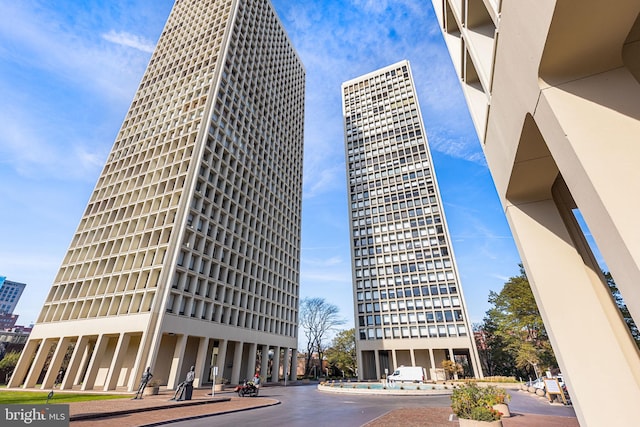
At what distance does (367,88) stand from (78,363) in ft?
273

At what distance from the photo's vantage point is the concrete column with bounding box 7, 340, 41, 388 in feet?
107

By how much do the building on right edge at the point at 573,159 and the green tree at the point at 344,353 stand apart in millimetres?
71387

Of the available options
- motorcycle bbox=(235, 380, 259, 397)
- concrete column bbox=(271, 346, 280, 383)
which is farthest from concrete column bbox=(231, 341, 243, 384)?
motorcycle bbox=(235, 380, 259, 397)

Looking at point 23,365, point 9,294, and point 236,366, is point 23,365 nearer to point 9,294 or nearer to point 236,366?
point 236,366

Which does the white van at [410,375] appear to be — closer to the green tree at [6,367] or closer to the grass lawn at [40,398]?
the grass lawn at [40,398]

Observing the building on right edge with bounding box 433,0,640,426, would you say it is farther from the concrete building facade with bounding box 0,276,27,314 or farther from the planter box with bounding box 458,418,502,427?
the concrete building facade with bounding box 0,276,27,314

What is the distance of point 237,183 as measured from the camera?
44625 mm

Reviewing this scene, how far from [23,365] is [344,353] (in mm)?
56443

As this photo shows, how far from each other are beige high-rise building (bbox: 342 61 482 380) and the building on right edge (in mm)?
49075

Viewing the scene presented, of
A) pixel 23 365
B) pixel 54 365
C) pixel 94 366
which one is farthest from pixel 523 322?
pixel 23 365

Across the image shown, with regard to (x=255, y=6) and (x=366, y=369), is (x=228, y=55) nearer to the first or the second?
(x=255, y=6)

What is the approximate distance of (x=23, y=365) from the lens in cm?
3350

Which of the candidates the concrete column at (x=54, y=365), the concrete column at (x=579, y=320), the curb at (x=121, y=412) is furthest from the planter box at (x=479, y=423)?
the concrete column at (x=54, y=365)

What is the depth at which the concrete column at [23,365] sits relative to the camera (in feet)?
107
